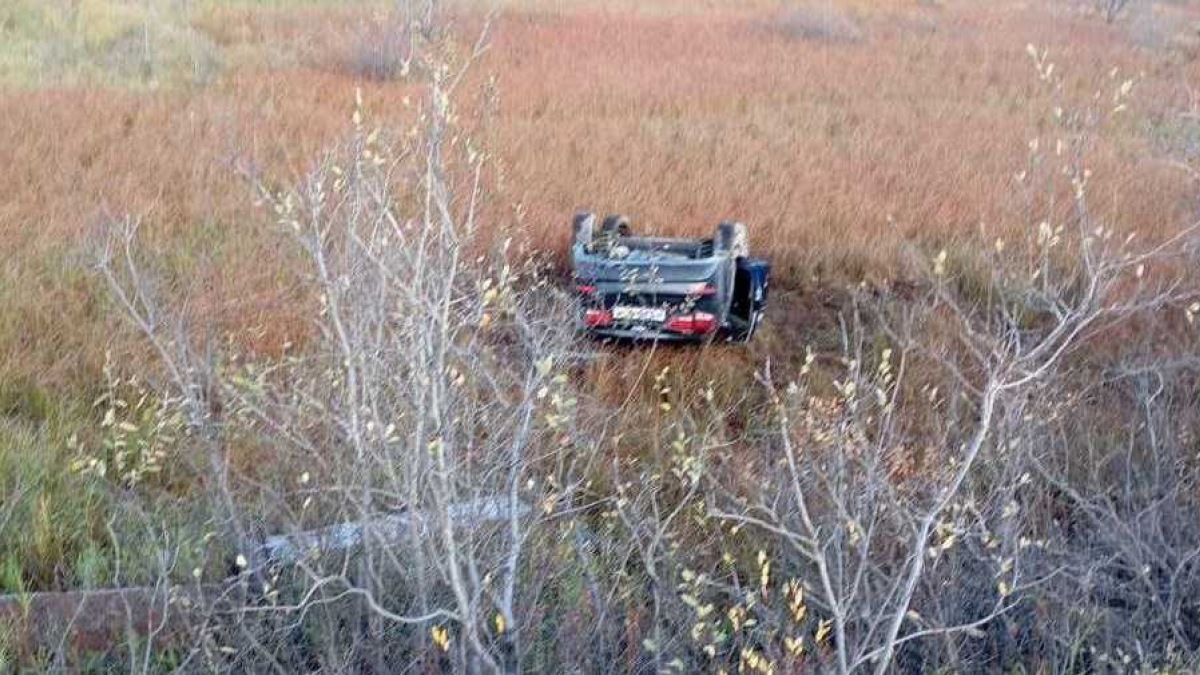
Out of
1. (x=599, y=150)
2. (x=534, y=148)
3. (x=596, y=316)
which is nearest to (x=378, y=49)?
(x=534, y=148)

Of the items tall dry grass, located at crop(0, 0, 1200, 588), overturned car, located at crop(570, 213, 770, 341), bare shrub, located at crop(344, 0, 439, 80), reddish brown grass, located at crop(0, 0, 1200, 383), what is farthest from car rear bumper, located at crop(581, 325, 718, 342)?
bare shrub, located at crop(344, 0, 439, 80)

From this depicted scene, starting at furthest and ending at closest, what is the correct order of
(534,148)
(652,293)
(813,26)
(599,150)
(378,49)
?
(813,26)
(378,49)
(599,150)
(534,148)
(652,293)

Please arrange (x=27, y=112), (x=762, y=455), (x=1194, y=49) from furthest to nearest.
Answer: (x=1194, y=49)
(x=27, y=112)
(x=762, y=455)

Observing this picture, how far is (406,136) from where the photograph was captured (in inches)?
183

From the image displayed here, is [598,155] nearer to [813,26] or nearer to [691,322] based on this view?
[691,322]

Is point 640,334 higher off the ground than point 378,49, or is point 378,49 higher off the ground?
point 640,334

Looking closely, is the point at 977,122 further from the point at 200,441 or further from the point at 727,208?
the point at 200,441

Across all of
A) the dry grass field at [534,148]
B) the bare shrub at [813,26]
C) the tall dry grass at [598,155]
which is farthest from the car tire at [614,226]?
the bare shrub at [813,26]

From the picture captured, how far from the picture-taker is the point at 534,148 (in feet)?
35.7

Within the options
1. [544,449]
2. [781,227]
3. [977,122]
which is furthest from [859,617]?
[977,122]

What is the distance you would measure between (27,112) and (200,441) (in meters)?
6.84

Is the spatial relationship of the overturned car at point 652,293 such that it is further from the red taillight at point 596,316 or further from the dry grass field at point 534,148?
the dry grass field at point 534,148

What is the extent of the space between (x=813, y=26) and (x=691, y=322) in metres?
11.8

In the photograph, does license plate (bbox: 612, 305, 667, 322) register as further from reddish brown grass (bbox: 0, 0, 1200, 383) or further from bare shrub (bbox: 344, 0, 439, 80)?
bare shrub (bbox: 344, 0, 439, 80)
